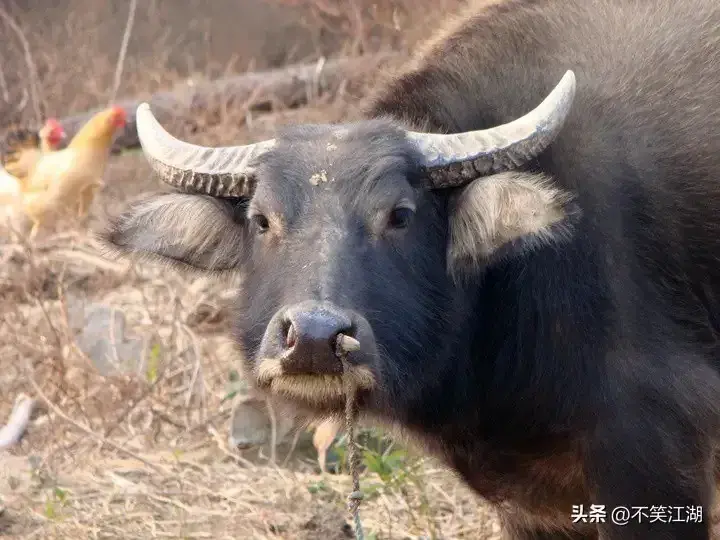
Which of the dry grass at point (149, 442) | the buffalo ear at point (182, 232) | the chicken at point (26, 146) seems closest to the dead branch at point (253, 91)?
the chicken at point (26, 146)

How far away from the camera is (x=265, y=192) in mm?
3379

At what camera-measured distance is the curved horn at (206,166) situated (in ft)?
11.5

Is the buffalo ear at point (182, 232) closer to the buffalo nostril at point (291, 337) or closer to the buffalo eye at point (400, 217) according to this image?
the buffalo eye at point (400, 217)

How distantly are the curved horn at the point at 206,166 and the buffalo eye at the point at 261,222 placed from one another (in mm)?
120

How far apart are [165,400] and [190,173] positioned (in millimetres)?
2252

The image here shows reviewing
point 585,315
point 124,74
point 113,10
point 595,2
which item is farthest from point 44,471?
point 113,10

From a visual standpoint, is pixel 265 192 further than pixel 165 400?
No

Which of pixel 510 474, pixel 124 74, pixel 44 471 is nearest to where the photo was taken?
pixel 510 474

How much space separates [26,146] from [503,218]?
263 inches

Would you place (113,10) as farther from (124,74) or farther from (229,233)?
(229,233)

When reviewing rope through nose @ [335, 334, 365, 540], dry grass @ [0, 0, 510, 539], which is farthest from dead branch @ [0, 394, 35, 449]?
rope through nose @ [335, 334, 365, 540]

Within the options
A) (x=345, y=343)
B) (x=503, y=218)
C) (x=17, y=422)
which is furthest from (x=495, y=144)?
(x=17, y=422)

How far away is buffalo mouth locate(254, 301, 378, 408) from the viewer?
9.53 ft

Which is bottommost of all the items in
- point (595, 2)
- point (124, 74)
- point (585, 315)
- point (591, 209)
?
point (124, 74)
